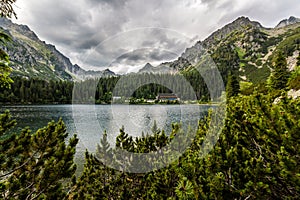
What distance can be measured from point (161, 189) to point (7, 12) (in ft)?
20.8

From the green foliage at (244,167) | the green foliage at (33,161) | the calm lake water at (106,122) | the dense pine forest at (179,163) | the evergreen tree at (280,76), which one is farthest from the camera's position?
the evergreen tree at (280,76)

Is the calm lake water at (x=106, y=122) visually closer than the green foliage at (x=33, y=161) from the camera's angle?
No

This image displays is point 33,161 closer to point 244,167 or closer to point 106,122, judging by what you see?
point 244,167

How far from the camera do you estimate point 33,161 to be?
16.9ft

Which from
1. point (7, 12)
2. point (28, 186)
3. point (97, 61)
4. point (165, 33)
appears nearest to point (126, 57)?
point (97, 61)

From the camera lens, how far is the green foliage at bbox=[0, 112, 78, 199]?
4.53m

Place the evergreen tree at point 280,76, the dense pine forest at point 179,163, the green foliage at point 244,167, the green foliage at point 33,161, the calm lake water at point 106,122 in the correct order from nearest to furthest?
the green foliage at point 244,167
the dense pine forest at point 179,163
the green foliage at point 33,161
the calm lake water at point 106,122
the evergreen tree at point 280,76

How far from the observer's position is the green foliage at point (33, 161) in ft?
14.9

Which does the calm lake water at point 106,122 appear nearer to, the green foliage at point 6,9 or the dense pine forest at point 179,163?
the dense pine forest at point 179,163

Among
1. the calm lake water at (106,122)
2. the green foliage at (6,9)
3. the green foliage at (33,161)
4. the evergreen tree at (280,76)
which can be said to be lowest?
the calm lake water at (106,122)

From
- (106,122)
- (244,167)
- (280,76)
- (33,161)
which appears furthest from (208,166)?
(280,76)

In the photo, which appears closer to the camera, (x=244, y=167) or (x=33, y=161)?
(x=244, y=167)

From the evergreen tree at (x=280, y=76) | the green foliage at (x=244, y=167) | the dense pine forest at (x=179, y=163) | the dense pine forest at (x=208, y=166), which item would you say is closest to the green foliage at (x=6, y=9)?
the dense pine forest at (x=179, y=163)

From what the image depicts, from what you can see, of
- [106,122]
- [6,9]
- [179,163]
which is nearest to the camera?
[6,9]
